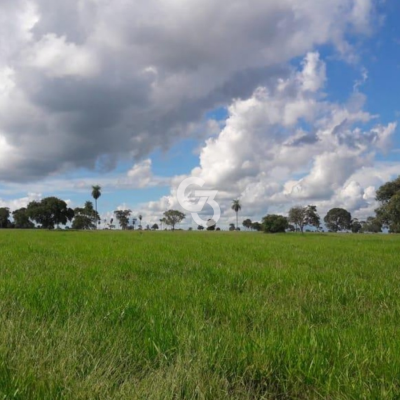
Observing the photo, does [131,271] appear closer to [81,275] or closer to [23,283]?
[81,275]

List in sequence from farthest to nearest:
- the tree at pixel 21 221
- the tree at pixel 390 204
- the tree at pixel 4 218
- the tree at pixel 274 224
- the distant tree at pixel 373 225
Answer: the tree at pixel 4 218, the tree at pixel 21 221, the tree at pixel 274 224, the distant tree at pixel 373 225, the tree at pixel 390 204

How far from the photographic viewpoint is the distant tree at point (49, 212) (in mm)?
128125

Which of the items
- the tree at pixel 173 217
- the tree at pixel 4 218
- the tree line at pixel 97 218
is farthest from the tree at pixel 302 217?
the tree at pixel 4 218

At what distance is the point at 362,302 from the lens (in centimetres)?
663

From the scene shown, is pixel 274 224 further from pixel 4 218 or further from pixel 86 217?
pixel 4 218

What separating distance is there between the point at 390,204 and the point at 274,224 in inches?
2087

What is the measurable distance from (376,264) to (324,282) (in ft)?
17.1

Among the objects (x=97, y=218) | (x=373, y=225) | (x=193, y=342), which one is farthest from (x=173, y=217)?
(x=193, y=342)

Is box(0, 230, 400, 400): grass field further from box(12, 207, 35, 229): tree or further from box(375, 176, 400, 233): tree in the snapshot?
box(12, 207, 35, 229): tree

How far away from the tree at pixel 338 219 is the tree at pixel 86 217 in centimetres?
11761

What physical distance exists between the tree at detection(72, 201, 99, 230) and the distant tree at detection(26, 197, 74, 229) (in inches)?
1013

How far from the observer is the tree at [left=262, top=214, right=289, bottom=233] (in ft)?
353

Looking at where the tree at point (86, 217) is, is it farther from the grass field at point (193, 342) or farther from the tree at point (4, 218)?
the grass field at point (193, 342)

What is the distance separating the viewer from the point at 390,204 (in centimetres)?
5500
